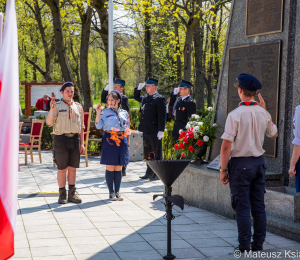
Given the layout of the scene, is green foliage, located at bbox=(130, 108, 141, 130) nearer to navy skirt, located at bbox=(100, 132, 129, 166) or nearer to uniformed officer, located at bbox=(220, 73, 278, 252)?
navy skirt, located at bbox=(100, 132, 129, 166)

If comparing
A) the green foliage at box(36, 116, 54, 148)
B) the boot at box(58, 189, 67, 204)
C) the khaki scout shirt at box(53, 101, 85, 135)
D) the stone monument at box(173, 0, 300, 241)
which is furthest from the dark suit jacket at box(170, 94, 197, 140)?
the green foliage at box(36, 116, 54, 148)

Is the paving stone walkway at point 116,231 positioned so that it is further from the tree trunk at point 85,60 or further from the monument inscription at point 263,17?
the tree trunk at point 85,60

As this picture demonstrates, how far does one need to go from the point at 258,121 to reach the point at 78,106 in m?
3.43

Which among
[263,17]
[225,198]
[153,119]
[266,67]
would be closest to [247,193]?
[225,198]

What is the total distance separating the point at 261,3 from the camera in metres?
5.63

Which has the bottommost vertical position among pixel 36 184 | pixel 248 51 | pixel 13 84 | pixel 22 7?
pixel 36 184

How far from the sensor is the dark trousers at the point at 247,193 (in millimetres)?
3803

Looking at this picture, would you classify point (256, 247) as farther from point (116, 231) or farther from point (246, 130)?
point (116, 231)

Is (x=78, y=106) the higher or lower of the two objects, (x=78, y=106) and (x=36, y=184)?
the higher

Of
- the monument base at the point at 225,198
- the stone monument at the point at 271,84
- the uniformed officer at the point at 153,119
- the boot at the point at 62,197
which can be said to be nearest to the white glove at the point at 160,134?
the uniformed officer at the point at 153,119

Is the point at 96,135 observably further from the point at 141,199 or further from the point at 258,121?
the point at 258,121

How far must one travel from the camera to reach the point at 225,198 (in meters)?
5.48

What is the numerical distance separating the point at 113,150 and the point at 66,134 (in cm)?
83

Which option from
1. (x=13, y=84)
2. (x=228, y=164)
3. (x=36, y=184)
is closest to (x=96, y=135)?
(x=36, y=184)
